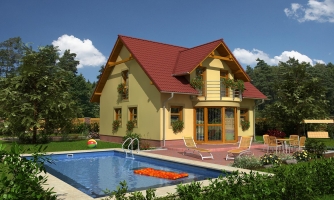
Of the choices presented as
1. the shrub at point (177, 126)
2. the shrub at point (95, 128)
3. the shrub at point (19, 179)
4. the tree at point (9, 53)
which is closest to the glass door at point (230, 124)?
the shrub at point (177, 126)

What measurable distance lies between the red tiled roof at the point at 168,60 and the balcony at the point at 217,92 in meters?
0.86

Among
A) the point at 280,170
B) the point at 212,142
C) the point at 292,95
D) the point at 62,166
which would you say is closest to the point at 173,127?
the point at 212,142

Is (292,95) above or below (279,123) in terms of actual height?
above

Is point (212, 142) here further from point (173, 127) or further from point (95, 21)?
point (95, 21)

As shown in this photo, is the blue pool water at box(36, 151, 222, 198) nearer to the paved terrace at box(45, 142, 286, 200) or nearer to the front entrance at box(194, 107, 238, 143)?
the paved terrace at box(45, 142, 286, 200)

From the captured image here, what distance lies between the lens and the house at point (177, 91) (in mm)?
18531

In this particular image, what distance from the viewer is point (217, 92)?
19.4 metres

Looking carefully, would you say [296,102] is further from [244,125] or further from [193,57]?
[193,57]

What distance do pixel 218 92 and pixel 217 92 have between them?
0.21ft

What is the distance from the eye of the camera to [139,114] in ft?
65.4

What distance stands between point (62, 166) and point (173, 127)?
7.42 meters

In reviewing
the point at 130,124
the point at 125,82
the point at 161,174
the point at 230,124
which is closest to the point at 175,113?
the point at 130,124

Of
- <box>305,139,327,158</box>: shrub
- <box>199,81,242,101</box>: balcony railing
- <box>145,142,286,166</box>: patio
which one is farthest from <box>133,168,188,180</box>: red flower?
<box>199,81,242,101</box>: balcony railing

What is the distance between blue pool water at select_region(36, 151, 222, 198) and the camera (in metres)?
9.37
